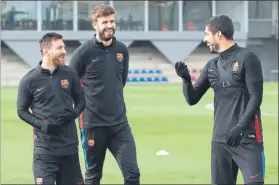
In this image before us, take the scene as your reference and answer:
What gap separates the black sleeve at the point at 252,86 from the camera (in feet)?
21.1

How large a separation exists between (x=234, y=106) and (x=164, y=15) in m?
39.4

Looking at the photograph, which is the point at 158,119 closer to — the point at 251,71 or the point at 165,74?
the point at 251,71

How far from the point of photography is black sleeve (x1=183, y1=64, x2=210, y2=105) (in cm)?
690

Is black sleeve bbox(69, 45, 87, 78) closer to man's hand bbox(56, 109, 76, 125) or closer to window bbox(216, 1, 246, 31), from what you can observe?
man's hand bbox(56, 109, 76, 125)

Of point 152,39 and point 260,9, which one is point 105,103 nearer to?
point 152,39

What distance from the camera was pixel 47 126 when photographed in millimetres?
6758

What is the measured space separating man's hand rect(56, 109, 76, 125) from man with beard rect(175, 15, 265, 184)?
110 cm

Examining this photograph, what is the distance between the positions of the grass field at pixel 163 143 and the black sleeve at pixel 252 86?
14.4 feet

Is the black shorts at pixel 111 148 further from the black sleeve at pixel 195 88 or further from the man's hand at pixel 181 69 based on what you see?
the man's hand at pixel 181 69

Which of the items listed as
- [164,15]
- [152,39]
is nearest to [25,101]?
[152,39]

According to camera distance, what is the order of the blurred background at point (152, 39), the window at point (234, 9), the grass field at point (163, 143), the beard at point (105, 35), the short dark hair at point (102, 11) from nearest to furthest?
the short dark hair at point (102, 11) → the beard at point (105, 35) → the grass field at point (163, 143) → the blurred background at point (152, 39) → the window at point (234, 9)

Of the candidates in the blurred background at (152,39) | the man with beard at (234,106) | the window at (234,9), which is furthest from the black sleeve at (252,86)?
the window at (234,9)

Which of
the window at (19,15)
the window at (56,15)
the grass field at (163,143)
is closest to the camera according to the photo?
the grass field at (163,143)

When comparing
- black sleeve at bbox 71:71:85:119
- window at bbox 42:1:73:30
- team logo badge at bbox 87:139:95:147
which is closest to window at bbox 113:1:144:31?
window at bbox 42:1:73:30
